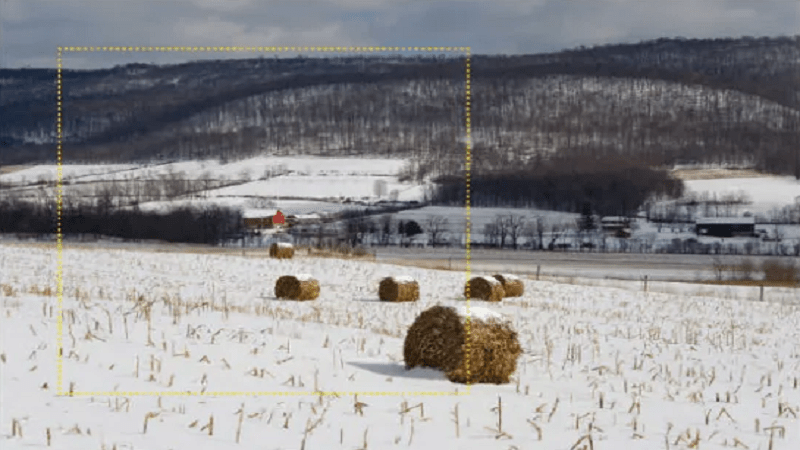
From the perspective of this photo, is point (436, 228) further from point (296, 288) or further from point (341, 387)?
point (341, 387)

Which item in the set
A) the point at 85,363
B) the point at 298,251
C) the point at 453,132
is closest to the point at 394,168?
the point at 453,132

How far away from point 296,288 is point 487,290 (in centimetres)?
791

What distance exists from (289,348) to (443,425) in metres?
4.53

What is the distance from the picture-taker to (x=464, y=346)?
12.1 metres

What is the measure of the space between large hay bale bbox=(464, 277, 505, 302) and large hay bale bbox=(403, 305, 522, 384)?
67.7 feet

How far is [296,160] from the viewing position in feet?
550

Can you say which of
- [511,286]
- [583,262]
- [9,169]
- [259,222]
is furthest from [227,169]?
[511,286]

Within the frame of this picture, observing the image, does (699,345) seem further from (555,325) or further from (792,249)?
(792,249)

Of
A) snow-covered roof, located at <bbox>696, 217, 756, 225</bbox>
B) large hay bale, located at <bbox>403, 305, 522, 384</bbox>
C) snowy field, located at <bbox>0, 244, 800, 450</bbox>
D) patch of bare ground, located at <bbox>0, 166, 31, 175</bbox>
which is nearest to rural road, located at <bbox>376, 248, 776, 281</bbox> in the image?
snow-covered roof, located at <bbox>696, 217, 756, 225</bbox>

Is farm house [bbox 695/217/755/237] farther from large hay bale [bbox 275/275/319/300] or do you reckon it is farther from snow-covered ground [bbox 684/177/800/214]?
large hay bale [bbox 275/275/319/300]

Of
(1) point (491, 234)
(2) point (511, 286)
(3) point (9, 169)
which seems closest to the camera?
(2) point (511, 286)

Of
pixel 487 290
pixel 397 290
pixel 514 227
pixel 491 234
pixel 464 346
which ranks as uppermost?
pixel 514 227

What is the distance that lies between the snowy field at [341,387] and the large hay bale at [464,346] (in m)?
0.24

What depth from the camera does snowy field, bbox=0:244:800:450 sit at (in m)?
8.78
